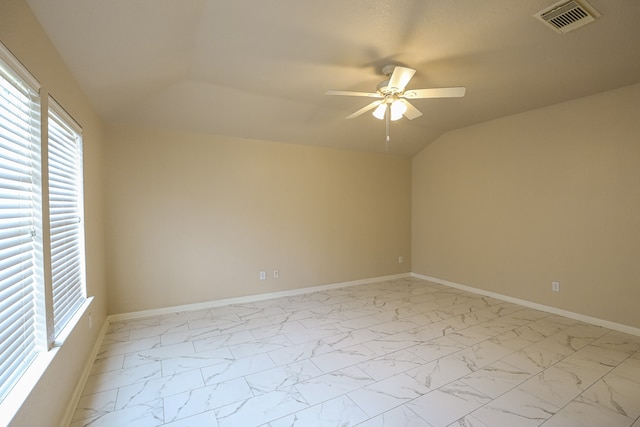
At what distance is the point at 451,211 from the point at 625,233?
6.79 feet

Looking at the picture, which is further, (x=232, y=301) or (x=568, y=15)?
(x=232, y=301)

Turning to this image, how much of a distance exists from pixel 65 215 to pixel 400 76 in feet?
8.96

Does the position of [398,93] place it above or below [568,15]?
below

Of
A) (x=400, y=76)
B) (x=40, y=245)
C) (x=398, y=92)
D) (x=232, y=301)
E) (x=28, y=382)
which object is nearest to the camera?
(x=28, y=382)

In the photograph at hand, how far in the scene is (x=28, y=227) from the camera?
147 cm

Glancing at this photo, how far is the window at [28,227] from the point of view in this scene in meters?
1.25

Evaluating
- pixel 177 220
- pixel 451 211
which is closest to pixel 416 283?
pixel 451 211

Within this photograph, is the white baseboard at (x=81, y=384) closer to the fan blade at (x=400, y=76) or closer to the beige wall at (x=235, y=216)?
the beige wall at (x=235, y=216)

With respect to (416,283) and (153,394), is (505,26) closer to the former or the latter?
(153,394)

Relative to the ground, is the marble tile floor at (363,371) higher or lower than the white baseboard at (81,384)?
lower

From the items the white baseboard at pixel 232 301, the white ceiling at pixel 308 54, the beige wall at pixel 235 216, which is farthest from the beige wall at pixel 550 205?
the white baseboard at pixel 232 301

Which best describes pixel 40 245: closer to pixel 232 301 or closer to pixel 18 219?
pixel 18 219

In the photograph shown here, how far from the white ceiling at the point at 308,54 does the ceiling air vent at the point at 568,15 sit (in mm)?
51

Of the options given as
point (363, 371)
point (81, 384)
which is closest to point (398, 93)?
point (363, 371)
